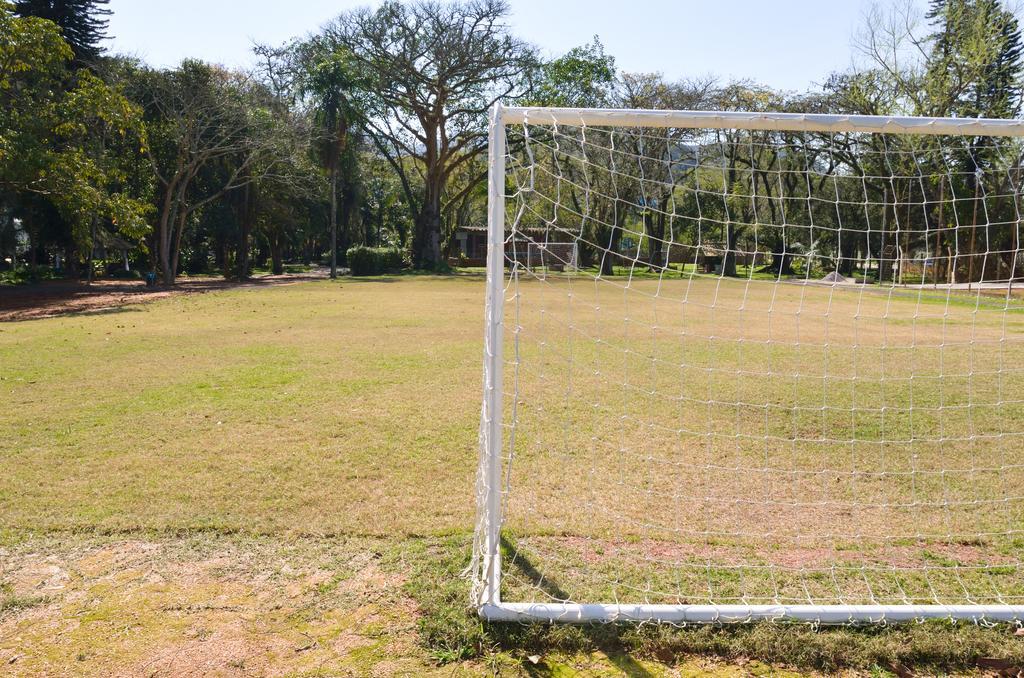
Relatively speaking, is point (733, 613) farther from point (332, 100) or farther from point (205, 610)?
point (332, 100)

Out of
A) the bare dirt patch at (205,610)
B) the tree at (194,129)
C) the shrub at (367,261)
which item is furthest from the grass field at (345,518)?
the shrub at (367,261)

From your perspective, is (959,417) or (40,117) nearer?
(959,417)

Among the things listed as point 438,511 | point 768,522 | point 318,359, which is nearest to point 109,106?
point 318,359

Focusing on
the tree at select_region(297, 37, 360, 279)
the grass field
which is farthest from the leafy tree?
the grass field

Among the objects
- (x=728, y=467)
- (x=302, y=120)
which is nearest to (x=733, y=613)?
(x=728, y=467)

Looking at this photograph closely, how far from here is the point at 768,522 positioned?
446cm

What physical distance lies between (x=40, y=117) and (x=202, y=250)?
20.7 meters

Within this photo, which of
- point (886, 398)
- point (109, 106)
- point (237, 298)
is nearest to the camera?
point (886, 398)

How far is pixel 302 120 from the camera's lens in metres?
32.7

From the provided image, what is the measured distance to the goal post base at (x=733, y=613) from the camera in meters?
3.20

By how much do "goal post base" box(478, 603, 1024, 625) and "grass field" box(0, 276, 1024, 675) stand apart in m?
0.06

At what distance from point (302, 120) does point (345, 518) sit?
31.6m

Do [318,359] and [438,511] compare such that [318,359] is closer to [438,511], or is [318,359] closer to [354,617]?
[438,511]

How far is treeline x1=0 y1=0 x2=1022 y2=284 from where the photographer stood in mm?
19281
